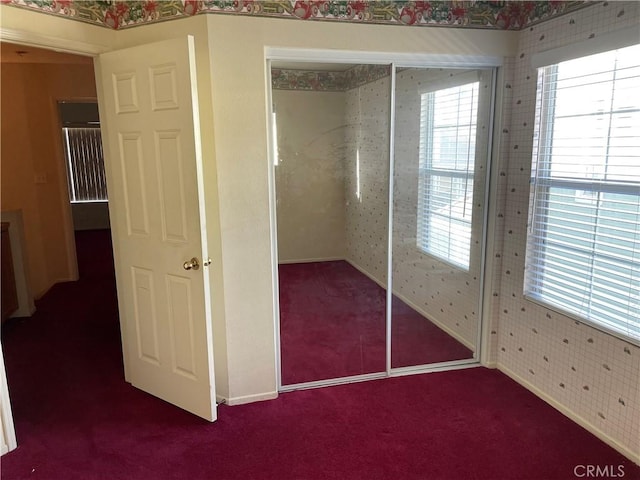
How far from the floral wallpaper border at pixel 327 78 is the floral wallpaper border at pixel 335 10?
32 cm

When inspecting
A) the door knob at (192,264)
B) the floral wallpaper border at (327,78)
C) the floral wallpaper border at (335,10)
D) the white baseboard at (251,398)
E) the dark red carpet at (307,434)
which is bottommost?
the dark red carpet at (307,434)

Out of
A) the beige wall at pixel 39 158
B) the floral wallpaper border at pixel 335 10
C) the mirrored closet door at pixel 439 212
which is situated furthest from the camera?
the beige wall at pixel 39 158

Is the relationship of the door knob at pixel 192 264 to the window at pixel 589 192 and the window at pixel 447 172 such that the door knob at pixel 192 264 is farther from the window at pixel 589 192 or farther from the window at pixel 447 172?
the window at pixel 589 192

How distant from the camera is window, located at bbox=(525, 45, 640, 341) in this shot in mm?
2172

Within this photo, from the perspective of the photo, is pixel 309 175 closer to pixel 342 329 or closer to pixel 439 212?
pixel 439 212

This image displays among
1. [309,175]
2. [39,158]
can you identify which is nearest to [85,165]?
[39,158]

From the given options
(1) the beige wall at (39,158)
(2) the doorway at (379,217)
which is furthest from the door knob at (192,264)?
(1) the beige wall at (39,158)

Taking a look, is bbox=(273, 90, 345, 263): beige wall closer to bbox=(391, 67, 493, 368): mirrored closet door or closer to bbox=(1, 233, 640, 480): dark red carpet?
bbox=(391, 67, 493, 368): mirrored closet door

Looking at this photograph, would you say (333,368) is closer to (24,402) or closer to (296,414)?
(296,414)

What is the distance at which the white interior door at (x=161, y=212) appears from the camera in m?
2.33

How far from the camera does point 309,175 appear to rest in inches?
122

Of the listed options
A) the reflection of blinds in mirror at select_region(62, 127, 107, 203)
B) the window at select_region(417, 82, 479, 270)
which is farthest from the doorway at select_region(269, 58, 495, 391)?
the reflection of blinds in mirror at select_region(62, 127, 107, 203)

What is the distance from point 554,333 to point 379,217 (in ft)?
4.23

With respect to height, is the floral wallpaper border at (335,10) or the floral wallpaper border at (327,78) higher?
the floral wallpaper border at (335,10)
